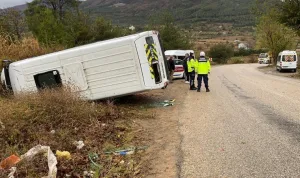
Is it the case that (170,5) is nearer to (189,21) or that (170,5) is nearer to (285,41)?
(189,21)

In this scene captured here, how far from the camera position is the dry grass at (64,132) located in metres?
5.80

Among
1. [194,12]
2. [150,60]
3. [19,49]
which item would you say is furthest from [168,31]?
[194,12]

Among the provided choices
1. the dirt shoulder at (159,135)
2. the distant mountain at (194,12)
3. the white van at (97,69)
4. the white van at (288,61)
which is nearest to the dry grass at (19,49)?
the white van at (97,69)

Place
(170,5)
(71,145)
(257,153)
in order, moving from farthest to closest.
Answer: (170,5), (71,145), (257,153)

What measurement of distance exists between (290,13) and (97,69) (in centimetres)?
1808

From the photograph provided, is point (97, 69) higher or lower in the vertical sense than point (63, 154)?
higher

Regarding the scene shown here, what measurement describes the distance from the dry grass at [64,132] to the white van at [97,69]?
Result: 1.68 meters

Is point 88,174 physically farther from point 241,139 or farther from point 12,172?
point 241,139

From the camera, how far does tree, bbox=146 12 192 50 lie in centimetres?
4462

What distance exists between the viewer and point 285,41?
44.5 metres

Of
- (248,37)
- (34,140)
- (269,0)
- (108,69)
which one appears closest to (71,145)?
(34,140)

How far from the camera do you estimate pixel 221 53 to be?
7288 centimetres

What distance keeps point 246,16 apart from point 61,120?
382 ft

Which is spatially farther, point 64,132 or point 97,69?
point 97,69
